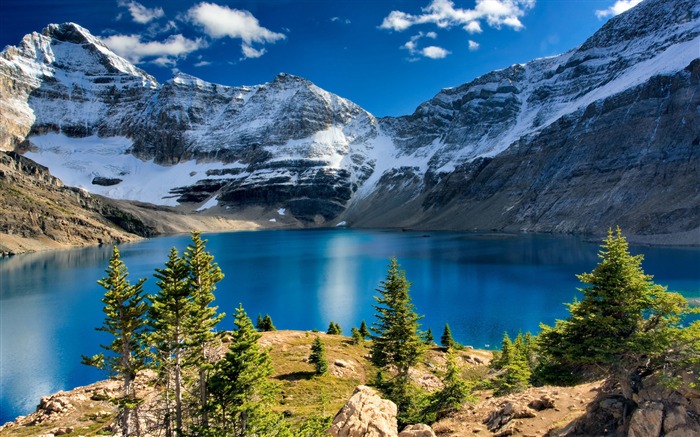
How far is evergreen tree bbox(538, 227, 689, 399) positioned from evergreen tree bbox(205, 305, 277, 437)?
12.6 m

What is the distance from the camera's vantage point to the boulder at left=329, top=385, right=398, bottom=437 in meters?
17.6

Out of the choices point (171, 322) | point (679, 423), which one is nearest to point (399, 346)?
point (171, 322)

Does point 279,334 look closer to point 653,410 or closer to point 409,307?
point 409,307

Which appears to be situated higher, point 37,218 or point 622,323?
point 37,218

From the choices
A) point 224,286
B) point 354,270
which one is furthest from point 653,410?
point 354,270

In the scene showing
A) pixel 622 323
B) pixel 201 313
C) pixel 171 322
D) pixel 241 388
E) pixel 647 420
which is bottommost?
pixel 241 388

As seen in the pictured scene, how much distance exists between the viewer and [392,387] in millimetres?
25734

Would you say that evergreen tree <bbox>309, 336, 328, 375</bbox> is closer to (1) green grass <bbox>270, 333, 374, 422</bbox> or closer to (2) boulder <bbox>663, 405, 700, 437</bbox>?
(1) green grass <bbox>270, 333, 374, 422</bbox>

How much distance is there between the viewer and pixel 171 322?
770 inches

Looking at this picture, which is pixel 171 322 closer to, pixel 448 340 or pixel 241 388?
pixel 241 388

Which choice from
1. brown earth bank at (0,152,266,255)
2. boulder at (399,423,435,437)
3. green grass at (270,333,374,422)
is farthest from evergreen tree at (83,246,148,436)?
brown earth bank at (0,152,266,255)

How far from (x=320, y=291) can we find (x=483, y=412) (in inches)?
2516

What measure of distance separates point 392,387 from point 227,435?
11.1m

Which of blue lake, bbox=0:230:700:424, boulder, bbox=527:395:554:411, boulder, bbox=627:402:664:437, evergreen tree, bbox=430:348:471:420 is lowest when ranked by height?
blue lake, bbox=0:230:700:424
